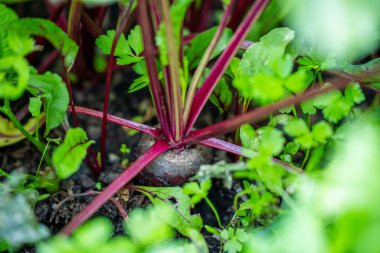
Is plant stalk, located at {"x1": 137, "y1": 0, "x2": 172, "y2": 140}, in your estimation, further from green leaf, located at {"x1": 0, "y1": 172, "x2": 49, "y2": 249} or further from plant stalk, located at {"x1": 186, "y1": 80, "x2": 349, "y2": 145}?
green leaf, located at {"x1": 0, "y1": 172, "x2": 49, "y2": 249}

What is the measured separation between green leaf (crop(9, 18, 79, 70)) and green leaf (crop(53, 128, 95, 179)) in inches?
6.8

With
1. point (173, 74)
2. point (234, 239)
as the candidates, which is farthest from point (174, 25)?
point (234, 239)

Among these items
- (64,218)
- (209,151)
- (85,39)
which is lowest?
(64,218)

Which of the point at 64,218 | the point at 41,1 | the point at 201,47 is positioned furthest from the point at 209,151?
the point at 41,1

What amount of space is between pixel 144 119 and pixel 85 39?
272 mm

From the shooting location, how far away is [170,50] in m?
0.85

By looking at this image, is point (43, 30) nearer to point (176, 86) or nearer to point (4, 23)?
point (4, 23)

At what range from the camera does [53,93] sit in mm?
905

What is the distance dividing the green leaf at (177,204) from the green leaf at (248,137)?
168 millimetres

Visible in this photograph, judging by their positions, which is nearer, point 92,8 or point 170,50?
point 170,50

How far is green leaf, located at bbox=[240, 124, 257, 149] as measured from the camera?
3.20ft

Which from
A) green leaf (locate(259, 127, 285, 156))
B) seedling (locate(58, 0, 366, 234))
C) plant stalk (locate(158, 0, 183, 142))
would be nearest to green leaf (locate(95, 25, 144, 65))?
seedling (locate(58, 0, 366, 234))

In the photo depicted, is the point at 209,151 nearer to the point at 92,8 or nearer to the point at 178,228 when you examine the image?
the point at 178,228

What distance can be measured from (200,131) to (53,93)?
12.2 inches
